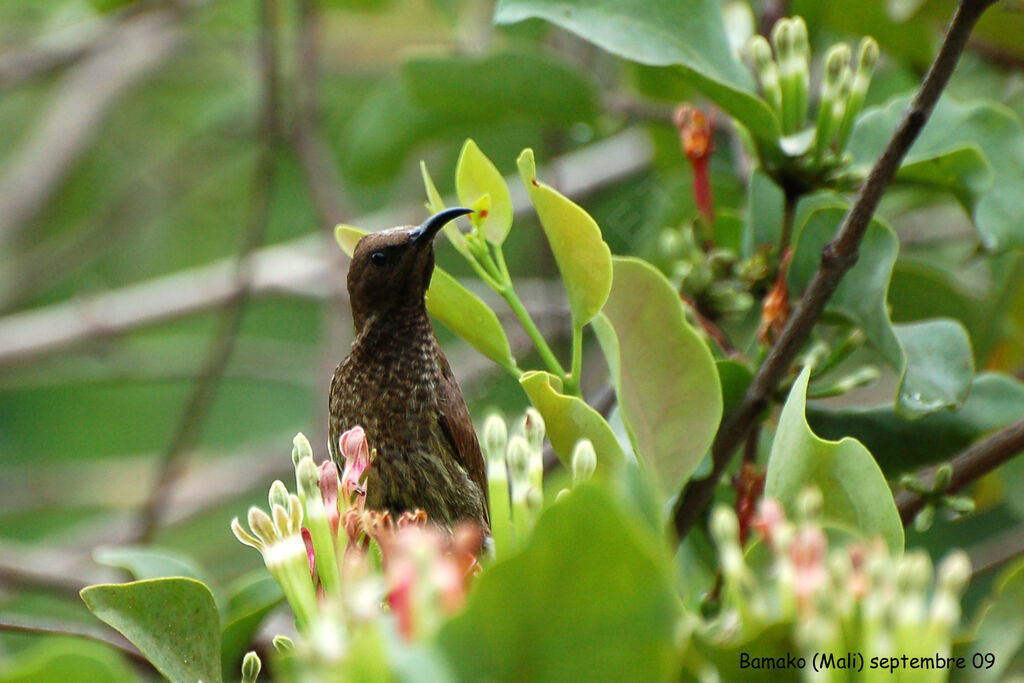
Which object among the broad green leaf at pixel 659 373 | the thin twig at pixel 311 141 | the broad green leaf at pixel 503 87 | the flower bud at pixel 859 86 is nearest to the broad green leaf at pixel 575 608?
the broad green leaf at pixel 659 373

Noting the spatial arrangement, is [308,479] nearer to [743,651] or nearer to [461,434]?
[743,651]

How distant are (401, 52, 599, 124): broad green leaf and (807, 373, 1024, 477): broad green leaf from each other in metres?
1.11

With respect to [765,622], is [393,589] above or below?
above

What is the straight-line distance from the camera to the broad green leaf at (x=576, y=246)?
127cm

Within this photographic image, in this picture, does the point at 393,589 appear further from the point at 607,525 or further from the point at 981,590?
the point at 981,590

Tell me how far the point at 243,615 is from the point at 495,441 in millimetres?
508

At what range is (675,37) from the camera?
162 cm

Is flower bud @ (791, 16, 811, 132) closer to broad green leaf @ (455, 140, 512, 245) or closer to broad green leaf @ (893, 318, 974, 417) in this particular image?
broad green leaf @ (893, 318, 974, 417)

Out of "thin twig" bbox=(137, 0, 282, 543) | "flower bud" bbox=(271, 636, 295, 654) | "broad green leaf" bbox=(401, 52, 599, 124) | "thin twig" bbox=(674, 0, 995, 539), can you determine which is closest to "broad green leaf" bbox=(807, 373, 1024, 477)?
"thin twig" bbox=(674, 0, 995, 539)

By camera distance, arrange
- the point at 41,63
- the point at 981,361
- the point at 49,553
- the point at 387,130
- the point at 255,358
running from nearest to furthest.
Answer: the point at 981,361 < the point at 387,130 < the point at 49,553 < the point at 41,63 < the point at 255,358

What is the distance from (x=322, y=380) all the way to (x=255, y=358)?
1784 mm

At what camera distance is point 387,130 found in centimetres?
288

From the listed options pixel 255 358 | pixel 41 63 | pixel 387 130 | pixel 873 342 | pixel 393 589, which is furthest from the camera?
pixel 255 358

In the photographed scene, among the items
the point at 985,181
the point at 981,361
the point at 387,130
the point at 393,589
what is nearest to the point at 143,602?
the point at 393,589
